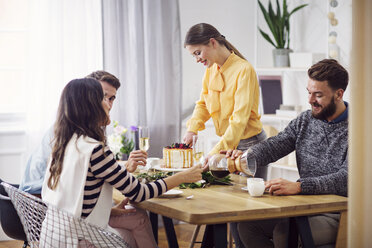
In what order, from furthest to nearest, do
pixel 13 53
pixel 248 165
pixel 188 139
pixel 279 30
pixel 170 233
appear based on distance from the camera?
pixel 279 30 → pixel 13 53 → pixel 188 139 → pixel 170 233 → pixel 248 165

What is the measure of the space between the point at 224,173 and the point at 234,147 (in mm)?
505

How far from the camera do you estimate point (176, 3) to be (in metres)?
4.07

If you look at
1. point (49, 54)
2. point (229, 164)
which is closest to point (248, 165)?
point (229, 164)

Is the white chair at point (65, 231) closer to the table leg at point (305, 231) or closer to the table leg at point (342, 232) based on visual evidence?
the table leg at point (305, 231)

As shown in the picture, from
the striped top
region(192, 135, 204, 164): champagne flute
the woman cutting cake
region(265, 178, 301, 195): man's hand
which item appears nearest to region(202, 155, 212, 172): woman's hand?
region(192, 135, 204, 164): champagne flute

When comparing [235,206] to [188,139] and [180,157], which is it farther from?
[188,139]

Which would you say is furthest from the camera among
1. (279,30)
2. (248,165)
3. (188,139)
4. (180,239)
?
(279,30)

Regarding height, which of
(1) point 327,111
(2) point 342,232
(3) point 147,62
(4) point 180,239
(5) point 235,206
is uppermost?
(3) point 147,62

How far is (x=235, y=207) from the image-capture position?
71.4 inches

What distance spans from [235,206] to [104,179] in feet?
1.60

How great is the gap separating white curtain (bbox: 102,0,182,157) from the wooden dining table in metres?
2.03

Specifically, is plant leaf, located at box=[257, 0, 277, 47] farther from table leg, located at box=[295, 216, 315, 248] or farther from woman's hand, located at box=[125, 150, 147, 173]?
table leg, located at box=[295, 216, 315, 248]

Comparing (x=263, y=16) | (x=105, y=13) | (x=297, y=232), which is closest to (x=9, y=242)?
(x=105, y=13)

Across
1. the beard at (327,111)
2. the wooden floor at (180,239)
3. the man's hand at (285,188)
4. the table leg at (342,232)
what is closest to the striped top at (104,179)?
the man's hand at (285,188)
